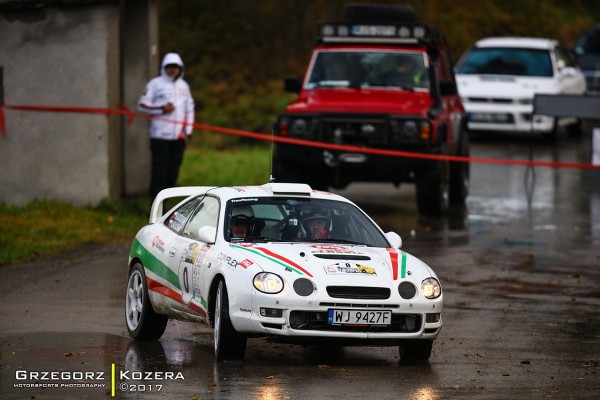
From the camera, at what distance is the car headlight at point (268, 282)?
10750 millimetres

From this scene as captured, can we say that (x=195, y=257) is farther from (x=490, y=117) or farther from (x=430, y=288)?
(x=490, y=117)

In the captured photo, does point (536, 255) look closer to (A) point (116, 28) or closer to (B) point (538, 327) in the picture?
(B) point (538, 327)

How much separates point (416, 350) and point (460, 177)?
11.7 metres

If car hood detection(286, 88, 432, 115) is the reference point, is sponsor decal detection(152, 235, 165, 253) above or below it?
above

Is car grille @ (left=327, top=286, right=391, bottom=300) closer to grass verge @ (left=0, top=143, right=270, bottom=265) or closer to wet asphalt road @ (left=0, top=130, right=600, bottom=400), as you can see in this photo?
wet asphalt road @ (left=0, top=130, right=600, bottom=400)

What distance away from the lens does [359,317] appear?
35.3ft

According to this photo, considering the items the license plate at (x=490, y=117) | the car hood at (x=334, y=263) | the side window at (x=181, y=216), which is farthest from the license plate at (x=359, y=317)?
the license plate at (x=490, y=117)

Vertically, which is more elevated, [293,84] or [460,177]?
[293,84]

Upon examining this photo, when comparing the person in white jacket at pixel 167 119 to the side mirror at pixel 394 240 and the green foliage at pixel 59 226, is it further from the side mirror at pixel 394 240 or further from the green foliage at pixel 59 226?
the side mirror at pixel 394 240

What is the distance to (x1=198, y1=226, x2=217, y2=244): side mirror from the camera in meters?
11.5

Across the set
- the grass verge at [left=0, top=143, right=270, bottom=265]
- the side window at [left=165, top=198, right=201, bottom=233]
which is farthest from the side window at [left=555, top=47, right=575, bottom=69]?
the side window at [left=165, top=198, right=201, bottom=233]

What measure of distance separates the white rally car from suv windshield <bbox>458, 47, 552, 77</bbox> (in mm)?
18676

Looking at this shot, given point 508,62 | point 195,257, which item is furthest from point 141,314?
point 508,62

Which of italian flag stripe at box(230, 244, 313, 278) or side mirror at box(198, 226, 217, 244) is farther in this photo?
side mirror at box(198, 226, 217, 244)
